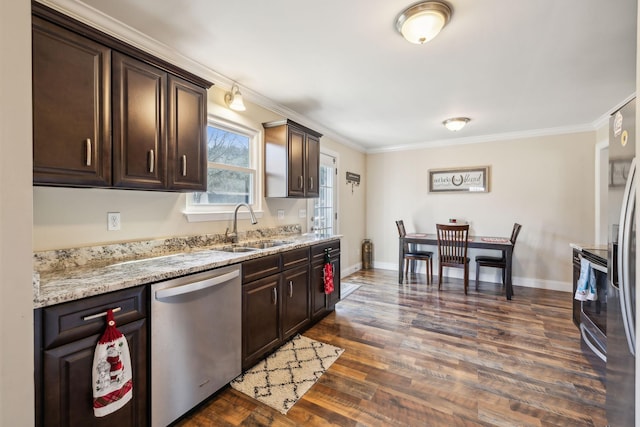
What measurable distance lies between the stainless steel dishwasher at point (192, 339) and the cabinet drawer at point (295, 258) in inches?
22.9

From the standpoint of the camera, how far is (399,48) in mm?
2197

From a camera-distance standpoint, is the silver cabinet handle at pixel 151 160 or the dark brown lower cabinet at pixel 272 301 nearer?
the silver cabinet handle at pixel 151 160

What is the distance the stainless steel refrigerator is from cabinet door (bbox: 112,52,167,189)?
248 centimetres

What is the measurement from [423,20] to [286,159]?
70.7 inches

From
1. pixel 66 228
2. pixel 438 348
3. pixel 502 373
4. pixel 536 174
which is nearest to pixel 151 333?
pixel 66 228

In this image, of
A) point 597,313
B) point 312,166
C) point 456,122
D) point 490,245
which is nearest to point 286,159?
point 312,166

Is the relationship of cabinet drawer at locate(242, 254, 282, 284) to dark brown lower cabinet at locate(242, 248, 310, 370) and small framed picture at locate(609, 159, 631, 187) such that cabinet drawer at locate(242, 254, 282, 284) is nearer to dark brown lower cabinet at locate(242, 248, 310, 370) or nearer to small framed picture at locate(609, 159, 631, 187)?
dark brown lower cabinet at locate(242, 248, 310, 370)

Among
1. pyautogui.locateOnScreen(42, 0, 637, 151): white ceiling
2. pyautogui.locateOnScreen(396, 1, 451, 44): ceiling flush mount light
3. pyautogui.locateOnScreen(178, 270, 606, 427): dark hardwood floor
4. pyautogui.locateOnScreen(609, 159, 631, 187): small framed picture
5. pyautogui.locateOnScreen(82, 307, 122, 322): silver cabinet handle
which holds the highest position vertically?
pyautogui.locateOnScreen(42, 0, 637, 151): white ceiling

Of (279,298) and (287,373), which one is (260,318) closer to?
(279,298)

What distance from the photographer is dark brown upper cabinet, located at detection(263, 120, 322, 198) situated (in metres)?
3.12

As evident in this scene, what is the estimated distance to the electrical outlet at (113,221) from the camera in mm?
1907

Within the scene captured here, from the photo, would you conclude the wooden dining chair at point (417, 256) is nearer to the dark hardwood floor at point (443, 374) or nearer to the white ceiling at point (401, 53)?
the dark hardwood floor at point (443, 374)

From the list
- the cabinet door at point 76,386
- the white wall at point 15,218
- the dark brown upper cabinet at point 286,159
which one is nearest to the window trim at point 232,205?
the dark brown upper cabinet at point 286,159

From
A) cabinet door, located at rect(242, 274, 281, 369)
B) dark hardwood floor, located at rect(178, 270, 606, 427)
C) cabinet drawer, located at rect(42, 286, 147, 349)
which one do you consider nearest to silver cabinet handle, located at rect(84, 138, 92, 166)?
cabinet drawer, located at rect(42, 286, 147, 349)
